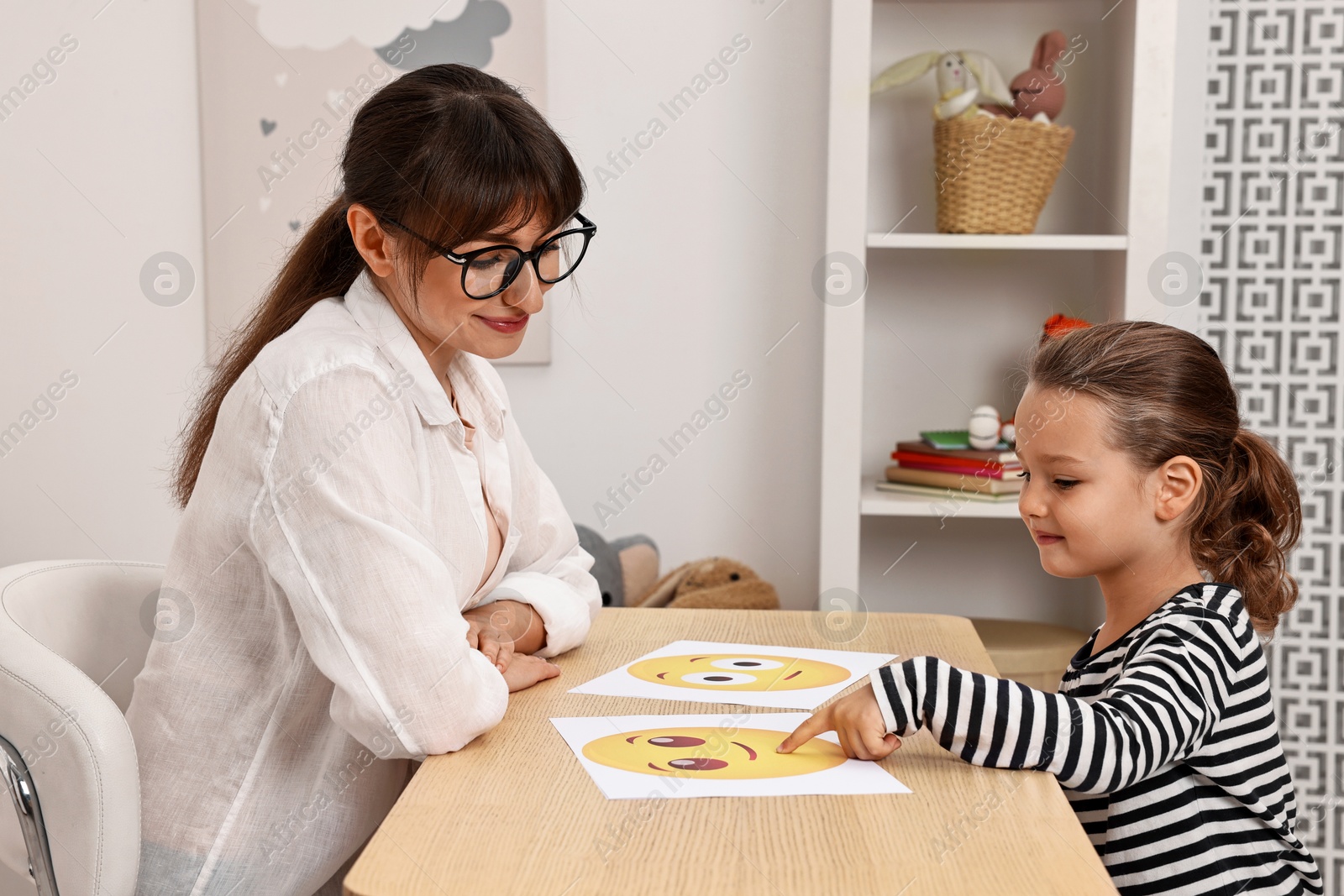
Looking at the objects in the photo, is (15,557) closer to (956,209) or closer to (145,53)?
(145,53)

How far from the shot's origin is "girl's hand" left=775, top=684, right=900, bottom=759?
0.81 meters

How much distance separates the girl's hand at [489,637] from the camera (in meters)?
1.01

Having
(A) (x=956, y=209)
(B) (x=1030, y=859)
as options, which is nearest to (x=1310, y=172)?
(A) (x=956, y=209)

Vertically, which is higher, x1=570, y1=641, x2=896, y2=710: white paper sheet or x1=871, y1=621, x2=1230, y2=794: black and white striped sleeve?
x1=871, y1=621, x2=1230, y2=794: black and white striped sleeve

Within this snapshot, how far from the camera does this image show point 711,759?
2.69ft

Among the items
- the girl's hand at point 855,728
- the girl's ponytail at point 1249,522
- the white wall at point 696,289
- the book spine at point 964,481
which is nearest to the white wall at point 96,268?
the white wall at point 696,289

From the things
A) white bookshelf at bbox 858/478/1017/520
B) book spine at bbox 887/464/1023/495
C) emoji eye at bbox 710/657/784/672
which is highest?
book spine at bbox 887/464/1023/495

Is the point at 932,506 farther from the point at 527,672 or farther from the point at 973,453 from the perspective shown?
the point at 527,672

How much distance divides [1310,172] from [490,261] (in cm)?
163

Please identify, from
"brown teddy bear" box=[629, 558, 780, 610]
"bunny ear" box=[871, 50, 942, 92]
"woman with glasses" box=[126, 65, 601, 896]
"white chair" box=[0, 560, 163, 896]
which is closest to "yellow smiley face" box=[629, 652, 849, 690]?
"woman with glasses" box=[126, 65, 601, 896]

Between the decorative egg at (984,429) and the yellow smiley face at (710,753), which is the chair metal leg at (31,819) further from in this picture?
the decorative egg at (984,429)

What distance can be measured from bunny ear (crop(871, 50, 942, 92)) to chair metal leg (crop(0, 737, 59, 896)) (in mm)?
1667

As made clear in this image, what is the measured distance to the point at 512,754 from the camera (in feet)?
2.74

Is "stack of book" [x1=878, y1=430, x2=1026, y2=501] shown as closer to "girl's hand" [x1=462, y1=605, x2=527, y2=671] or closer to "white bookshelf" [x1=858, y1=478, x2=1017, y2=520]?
"white bookshelf" [x1=858, y1=478, x2=1017, y2=520]
